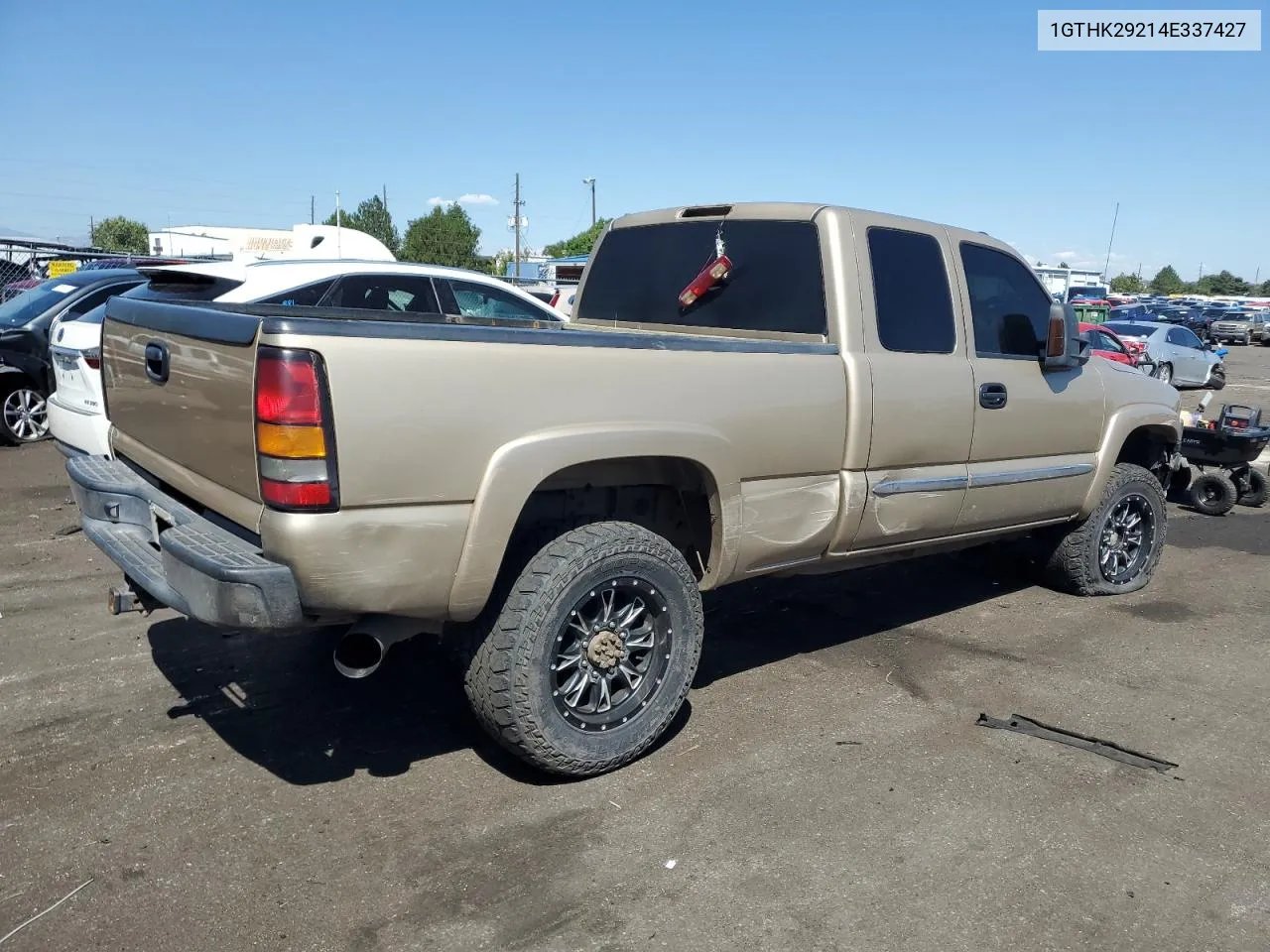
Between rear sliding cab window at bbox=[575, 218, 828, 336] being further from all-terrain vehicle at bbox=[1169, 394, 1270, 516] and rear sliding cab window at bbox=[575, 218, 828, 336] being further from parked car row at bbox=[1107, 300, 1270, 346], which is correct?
parked car row at bbox=[1107, 300, 1270, 346]

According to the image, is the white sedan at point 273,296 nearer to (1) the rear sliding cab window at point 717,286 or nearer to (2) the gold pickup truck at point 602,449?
(1) the rear sliding cab window at point 717,286

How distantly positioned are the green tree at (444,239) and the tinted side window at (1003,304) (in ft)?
247

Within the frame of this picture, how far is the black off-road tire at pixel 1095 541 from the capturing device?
5.86 m

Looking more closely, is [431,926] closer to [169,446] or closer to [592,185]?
[169,446]

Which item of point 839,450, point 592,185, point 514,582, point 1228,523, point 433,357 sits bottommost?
point 1228,523

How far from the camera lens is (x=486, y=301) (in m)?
9.11

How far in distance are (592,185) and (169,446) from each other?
74635 millimetres

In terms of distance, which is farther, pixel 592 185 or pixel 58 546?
pixel 592 185

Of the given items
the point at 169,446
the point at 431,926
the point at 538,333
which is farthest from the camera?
the point at 169,446

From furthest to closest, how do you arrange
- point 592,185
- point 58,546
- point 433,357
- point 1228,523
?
point 592,185 → point 1228,523 → point 58,546 → point 433,357

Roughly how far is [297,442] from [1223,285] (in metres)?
156

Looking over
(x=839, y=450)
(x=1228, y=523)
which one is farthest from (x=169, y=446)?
(x=1228, y=523)

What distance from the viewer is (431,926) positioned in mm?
2775

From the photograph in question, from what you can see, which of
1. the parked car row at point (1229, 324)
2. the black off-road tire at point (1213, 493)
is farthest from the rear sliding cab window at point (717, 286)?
the parked car row at point (1229, 324)
